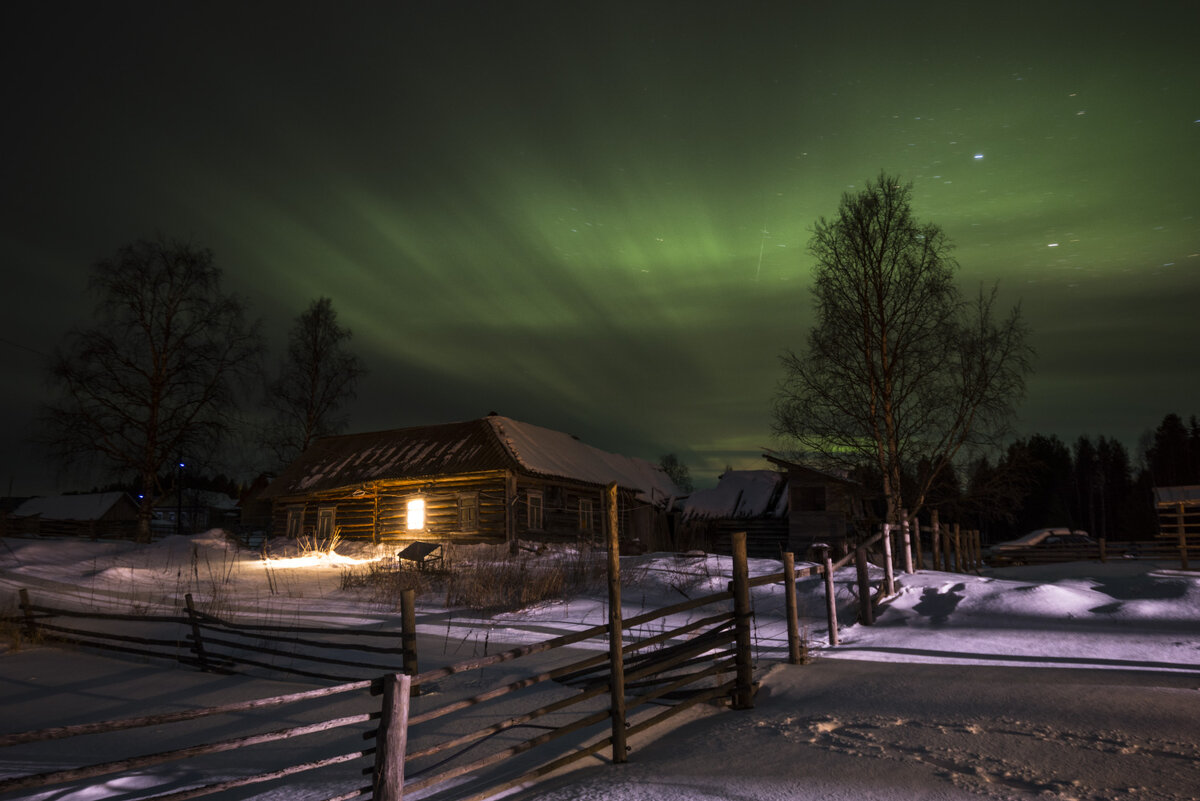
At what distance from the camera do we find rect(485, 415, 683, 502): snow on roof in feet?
92.4

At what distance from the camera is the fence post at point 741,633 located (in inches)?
289

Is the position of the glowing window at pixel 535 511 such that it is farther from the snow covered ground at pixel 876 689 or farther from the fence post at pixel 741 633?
the fence post at pixel 741 633

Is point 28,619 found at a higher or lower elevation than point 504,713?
higher

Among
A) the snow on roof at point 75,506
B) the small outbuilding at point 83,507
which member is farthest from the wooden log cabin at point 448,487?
the snow on roof at point 75,506

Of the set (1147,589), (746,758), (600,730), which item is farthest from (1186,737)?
(1147,589)

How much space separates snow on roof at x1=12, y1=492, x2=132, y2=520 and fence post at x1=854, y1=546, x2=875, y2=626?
2566 inches

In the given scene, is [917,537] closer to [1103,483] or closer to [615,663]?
[615,663]

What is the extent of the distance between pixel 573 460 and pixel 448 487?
671cm

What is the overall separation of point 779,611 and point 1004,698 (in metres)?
7.11

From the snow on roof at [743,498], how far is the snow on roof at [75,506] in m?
52.6

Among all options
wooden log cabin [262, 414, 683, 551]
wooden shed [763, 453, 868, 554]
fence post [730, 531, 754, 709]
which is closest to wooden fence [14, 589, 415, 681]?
fence post [730, 531, 754, 709]

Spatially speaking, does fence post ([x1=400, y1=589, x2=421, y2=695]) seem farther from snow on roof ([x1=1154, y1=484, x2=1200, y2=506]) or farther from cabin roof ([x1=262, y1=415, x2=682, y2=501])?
snow on roof ([x1=1154, y1=484, x2=1200, y2=506])

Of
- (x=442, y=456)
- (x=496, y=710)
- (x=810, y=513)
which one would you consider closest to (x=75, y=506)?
(x=442, y=456)

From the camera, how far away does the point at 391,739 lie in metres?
4.67
